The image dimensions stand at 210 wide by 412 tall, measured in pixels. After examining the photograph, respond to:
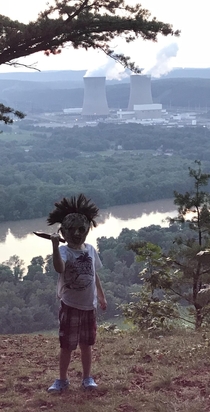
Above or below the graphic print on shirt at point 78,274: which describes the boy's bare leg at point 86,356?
below

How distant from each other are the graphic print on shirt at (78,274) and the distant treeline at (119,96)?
246 ft

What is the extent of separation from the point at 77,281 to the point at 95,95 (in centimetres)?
4857

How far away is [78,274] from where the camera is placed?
8.30ft

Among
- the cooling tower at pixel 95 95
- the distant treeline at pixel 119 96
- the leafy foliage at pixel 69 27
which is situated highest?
the distant treeline at pixel 119 96

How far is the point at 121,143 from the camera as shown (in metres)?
56.8

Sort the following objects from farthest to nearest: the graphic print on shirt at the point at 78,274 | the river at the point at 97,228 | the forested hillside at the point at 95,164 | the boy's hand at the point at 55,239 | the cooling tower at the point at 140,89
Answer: the cooling tower at the point at 140,89 → the forested hillside at the point at 95,164 → the river at the point at 97,228 → the graphic print on shirt at the point at 78,274 → the boy's hand at the point at 55,239

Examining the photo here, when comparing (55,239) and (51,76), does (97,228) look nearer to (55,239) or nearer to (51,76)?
(55,239)

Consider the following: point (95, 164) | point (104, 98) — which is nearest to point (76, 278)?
point (95, 164)

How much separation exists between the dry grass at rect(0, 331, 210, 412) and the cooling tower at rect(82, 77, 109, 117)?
4534 centimetres

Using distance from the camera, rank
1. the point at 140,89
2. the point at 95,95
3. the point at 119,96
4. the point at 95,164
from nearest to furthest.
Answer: the point at 95,164
the point at 140,89
the point at 95,95
the point at 119,96

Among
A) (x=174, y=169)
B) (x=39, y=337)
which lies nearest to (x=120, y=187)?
(x=174, y=169)

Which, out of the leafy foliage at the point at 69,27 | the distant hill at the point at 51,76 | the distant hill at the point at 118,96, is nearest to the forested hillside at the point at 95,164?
the distant hill at the point at 118,96

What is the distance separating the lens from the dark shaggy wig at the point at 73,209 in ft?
8.71

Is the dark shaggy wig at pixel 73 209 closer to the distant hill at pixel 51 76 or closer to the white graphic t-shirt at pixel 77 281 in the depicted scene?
the white graphic t-shirt at pixel 77 281
